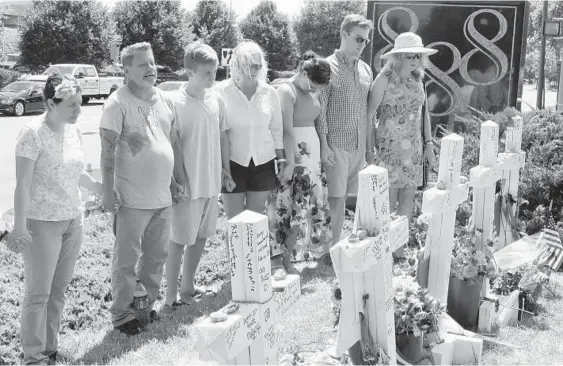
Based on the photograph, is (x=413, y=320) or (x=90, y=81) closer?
(x=413, y=320)

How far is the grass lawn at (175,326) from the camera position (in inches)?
156

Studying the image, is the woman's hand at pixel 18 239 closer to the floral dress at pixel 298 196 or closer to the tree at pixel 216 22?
the floral dress at pixel 298 196

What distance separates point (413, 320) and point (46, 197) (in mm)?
1986

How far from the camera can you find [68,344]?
4.37 m

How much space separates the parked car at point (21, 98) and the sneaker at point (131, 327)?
69.2 ft

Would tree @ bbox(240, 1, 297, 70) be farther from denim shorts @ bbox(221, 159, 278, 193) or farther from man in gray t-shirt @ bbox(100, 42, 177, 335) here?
man in gray t-shirt @ bbox(100, 42, 177, 335)

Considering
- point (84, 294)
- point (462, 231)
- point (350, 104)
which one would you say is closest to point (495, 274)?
point (462, 231)

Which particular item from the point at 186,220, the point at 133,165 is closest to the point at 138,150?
the point at 133,165

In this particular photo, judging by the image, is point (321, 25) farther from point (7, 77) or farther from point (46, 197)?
point (46, 197)

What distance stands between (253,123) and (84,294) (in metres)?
1.83

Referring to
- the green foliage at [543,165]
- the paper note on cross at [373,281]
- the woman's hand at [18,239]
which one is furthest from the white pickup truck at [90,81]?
the paper note on cross at [373,281]

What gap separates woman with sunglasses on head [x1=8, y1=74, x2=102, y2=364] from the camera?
3729 mm

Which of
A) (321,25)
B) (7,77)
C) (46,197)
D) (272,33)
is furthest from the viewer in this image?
(321,25)

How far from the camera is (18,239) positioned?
11.8 ft
